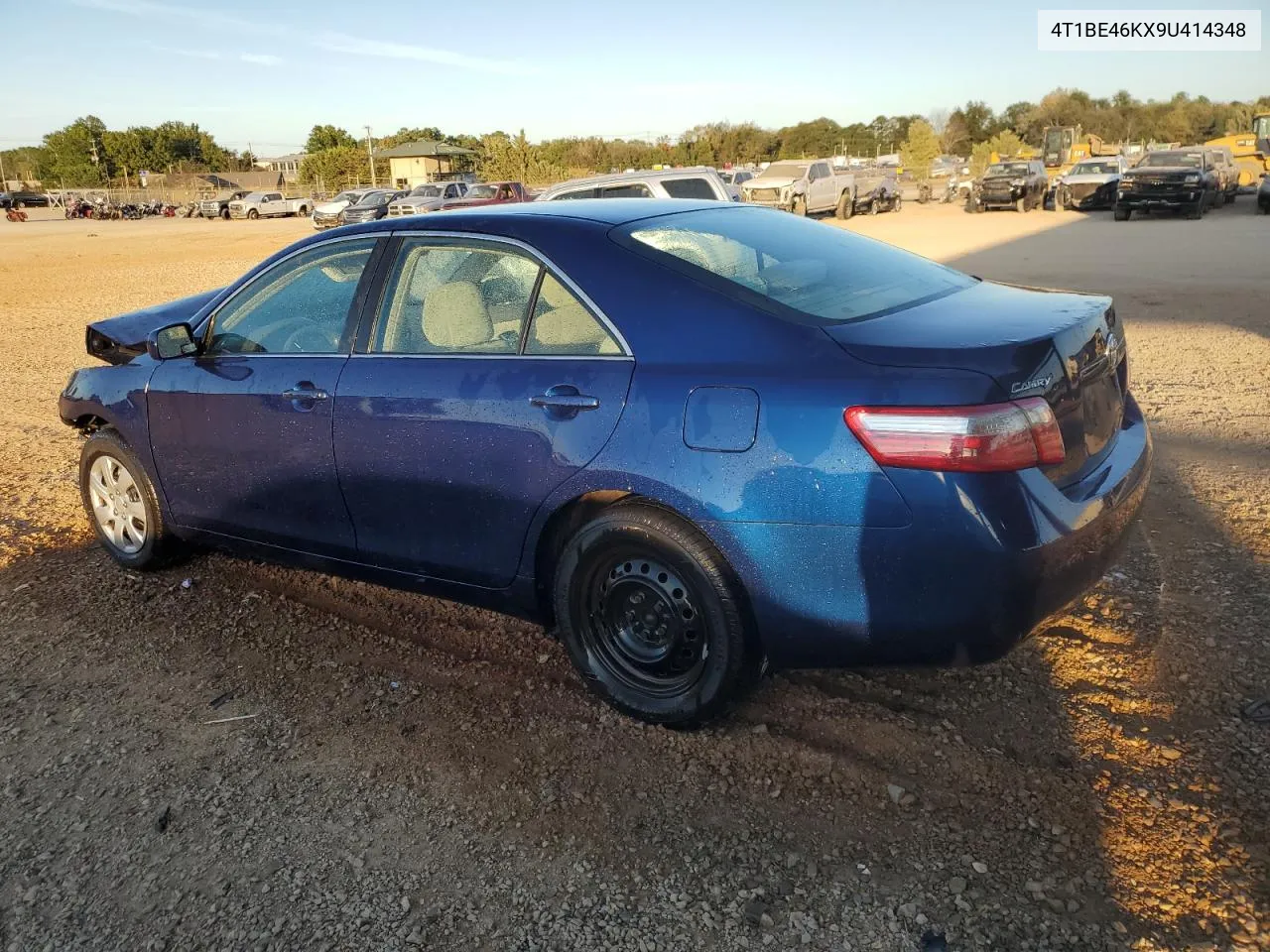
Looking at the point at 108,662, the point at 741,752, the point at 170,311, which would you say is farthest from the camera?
the point at 170,311

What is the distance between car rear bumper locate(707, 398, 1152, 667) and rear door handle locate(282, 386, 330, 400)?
1.68 metres

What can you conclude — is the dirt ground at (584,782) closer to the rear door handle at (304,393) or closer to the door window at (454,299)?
the rear door handle at (304,393)

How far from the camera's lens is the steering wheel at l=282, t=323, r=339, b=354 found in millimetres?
3807

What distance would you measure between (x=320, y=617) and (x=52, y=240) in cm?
3992

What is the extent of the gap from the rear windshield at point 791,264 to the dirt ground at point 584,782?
4.36 feet

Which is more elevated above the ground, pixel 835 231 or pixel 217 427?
pixel 835 231

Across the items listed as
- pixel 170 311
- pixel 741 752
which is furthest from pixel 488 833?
pixel 170 311

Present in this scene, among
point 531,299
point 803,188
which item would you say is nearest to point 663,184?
point 531,299

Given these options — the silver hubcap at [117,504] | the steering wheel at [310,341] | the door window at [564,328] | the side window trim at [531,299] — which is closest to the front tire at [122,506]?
the silver hubcap at [117,504]

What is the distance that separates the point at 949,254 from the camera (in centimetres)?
1831

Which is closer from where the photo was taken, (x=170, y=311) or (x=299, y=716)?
(x=299, y=716)

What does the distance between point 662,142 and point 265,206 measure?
4264 centimetres

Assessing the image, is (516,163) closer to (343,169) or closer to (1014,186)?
(1014,186)

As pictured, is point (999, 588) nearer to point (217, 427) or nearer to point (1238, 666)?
point (1238, 666)
